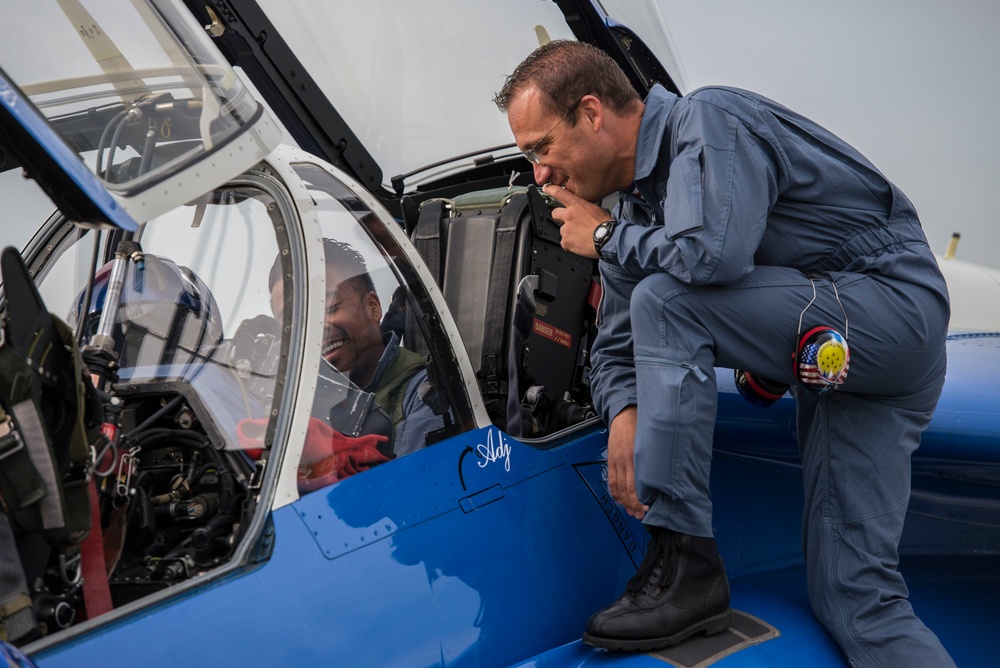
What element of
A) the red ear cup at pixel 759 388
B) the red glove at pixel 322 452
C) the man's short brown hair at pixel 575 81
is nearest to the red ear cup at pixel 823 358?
the red ear cup at pixel 759 388

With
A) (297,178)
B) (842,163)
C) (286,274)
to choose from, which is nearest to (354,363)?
(286,274)

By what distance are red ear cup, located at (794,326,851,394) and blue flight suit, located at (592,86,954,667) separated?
0.12 ft

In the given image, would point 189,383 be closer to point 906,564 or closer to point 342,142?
point 342,142

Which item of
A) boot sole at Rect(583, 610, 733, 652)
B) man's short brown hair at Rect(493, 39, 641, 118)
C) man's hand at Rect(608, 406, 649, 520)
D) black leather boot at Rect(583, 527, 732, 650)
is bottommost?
boot sole at Rect(583, 610, 733, 652)

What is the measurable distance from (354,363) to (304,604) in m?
0.54

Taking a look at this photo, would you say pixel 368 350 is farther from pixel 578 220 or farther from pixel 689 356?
pixel 689 356

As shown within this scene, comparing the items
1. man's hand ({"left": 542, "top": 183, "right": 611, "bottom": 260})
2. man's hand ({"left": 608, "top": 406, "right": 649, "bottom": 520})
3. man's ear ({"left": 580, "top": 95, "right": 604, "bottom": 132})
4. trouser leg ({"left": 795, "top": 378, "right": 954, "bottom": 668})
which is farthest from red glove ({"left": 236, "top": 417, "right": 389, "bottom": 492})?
trouser leg ({"left": 795, "top": 378, "right": 954, "bottom": 668})

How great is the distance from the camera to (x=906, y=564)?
2.86 metres

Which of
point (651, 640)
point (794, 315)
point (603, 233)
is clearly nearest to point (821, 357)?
point (794, 315)

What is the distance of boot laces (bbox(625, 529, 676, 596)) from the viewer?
2.04 metres

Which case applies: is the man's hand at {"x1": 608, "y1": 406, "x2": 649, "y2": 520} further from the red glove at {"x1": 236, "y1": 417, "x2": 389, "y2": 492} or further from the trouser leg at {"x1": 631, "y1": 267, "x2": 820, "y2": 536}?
the red glove at {"x1": 236, "y1": 417, "x2": 389, "y2": 492}

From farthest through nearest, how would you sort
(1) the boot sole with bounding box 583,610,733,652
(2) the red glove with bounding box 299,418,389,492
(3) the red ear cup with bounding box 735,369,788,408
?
(3) the red ear cup with bounding box 735,369,788,408
(1) the boot sole with bounding box 583,610,733,652
(2) the red glove with bounding box 299,418,389,492

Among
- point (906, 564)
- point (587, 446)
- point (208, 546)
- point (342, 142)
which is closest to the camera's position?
point (208, 546)

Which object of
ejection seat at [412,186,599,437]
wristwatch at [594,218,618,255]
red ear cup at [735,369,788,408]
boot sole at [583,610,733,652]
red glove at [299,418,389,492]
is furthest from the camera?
ejection seat at [412,186,599,437]
